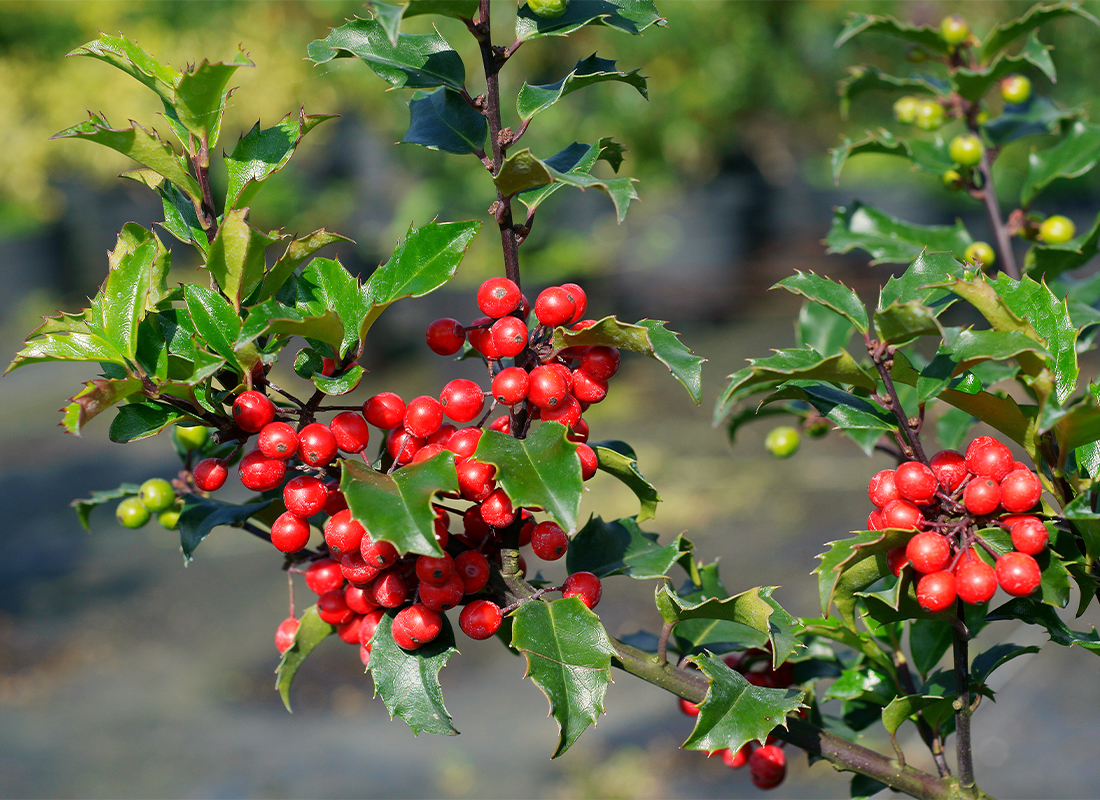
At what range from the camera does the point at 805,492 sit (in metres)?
3.89

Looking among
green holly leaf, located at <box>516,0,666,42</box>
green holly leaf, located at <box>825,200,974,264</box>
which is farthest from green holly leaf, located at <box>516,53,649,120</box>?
green holly leaf, located at <box>825,200,974,264</box>

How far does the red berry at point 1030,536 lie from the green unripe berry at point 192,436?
2.45ft

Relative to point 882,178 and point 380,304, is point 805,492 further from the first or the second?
point 882,178

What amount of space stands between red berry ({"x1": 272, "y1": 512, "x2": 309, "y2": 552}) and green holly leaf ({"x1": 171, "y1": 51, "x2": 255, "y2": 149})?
0.28 m

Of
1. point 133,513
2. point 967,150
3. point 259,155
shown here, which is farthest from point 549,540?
point 967,150

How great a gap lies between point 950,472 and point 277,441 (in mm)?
492

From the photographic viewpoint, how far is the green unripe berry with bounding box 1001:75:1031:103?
4.24 feet

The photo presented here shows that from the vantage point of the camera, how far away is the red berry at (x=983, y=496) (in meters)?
0.61

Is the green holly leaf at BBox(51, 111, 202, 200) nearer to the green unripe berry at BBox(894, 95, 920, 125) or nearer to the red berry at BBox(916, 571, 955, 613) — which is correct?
the red berry at BBox(916, 571, 955, 613)

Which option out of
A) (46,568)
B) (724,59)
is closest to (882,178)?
(724,59)

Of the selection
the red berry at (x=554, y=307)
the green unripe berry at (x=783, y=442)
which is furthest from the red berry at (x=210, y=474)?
the green unripe berry at (x=783, y=442)

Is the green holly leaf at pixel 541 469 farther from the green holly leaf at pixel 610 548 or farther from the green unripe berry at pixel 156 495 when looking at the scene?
the green unripe berry at pixel 156 495

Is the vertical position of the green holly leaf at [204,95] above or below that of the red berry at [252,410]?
above

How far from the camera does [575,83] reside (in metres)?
0.68
